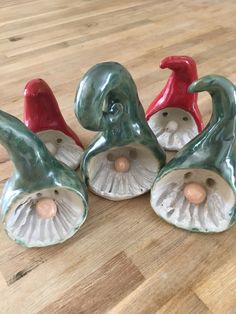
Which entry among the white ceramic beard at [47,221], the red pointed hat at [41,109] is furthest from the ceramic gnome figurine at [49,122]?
the white ceramic beard at [47,221]

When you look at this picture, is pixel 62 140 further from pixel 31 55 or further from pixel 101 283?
pixel 31 55

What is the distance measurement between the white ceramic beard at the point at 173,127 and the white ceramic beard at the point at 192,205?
4.6 inches

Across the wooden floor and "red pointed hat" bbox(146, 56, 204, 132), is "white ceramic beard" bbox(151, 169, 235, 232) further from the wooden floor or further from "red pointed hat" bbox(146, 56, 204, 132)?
"red pointed hat" bbox(146, 56, 204, 132)

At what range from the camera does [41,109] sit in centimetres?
47

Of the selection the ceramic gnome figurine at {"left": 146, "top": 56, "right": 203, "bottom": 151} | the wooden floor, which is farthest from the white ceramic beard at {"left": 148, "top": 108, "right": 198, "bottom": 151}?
the wooden floor

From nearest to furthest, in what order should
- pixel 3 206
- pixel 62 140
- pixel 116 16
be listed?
pixel 3 206
pixel 62 140
pixel 116 16

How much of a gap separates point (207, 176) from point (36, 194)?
0.68 ft

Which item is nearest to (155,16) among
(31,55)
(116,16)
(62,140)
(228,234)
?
(116,16)

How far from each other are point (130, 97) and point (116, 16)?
Result: 749 mm

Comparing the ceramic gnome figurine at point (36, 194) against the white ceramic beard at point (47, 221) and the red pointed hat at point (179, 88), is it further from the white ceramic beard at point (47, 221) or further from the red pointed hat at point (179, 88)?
the red pointed hat at point (179, 88)

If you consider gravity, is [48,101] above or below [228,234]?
above

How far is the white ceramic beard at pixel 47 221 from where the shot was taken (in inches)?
15.4

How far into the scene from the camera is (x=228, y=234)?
42 cm

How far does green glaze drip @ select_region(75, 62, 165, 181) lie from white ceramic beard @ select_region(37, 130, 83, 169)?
0.21ft
